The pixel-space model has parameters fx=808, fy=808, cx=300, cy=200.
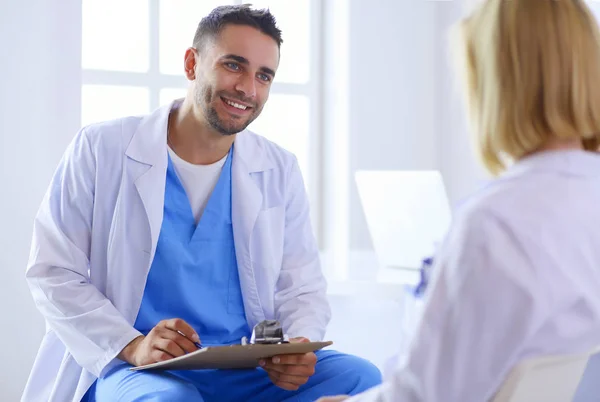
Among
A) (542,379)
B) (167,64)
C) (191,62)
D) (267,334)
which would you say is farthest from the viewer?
(167,64)

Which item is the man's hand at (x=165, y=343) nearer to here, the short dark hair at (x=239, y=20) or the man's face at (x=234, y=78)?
the man's face at (x=234, y=78)

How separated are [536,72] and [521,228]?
192 mm

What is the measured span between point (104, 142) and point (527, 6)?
1123 mm

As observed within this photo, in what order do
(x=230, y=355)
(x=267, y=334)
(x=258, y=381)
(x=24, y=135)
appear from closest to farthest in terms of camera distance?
1. (x=230, y=355)
2. (x=267, y=334)
3. (x=258, y=381)
4. (x=24, y=135)

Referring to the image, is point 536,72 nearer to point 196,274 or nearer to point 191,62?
point 196,274

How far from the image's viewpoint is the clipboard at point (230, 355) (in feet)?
4.51

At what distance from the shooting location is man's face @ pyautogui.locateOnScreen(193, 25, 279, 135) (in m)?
1.89

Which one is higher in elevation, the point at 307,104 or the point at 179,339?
the point at 307,104

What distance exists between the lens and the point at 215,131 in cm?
190

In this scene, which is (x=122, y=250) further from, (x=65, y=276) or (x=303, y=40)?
(x=303, y=40)

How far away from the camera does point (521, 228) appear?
2.83 feet

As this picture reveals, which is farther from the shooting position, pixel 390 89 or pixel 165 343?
pixel 390 89

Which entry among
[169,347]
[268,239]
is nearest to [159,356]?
[169,347]

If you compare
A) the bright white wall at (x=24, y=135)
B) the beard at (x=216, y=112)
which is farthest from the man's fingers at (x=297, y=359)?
the bright white wall at (x=24, y=135)
